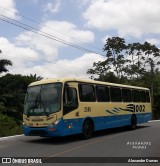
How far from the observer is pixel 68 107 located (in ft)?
54.7

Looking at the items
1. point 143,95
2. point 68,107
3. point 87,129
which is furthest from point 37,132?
point 143,95

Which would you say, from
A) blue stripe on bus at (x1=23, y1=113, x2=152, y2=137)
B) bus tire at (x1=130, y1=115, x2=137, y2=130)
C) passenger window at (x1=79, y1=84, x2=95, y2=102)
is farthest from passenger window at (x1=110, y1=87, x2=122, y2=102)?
passenger window at (x1=79, y1=84, x2=95, y2=102)

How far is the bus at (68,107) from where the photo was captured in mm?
16219

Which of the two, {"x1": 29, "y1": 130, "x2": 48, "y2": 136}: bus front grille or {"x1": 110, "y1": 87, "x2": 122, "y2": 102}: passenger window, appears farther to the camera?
{"x1": 110, "y1": 87, "x2": 122, "y2": 102}: passenger window

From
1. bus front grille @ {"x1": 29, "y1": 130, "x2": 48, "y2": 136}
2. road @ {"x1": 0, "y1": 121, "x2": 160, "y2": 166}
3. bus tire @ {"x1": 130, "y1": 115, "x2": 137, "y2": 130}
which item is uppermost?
bus tire @ {"x1": 130, "y1": 115, "x2": 137, "y2": 130}

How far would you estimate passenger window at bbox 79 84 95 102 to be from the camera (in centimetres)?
1797

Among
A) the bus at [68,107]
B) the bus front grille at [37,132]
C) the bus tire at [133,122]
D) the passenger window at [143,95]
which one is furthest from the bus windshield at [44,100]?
the passenger window at [143,95]

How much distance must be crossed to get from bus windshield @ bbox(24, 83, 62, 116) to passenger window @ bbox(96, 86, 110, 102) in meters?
3.63

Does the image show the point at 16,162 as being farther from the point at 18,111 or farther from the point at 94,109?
the point at 18,111

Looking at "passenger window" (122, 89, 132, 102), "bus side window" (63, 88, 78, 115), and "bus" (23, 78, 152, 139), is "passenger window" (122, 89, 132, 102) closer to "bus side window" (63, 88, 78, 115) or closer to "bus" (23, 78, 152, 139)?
"bus" (23, 78, 152, 139)

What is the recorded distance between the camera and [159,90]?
204 feet

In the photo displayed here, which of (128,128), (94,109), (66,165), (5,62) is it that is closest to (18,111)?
(5,62)

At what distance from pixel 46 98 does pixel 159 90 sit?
4766 cm

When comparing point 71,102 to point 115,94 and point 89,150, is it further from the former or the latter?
→ point 115,94
